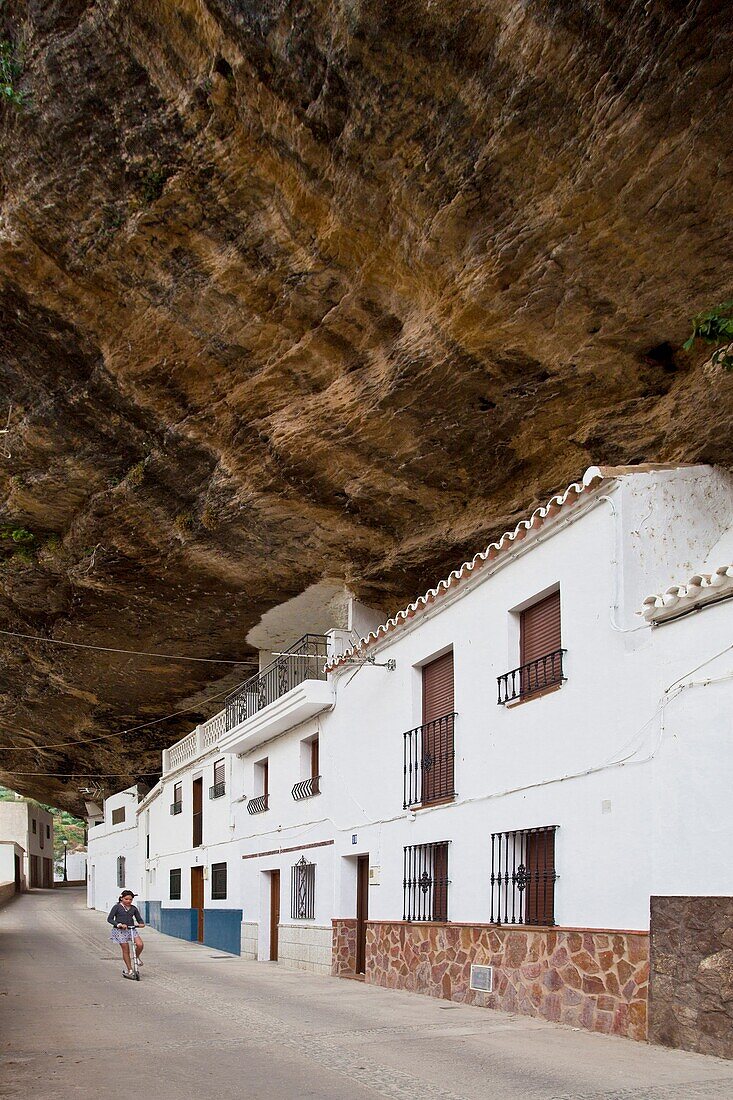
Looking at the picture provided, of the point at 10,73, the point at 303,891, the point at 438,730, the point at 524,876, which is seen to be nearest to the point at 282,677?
the point at 303,891

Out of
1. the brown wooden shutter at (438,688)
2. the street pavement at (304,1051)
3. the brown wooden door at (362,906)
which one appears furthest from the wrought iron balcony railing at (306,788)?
the brown wooden shutter at (438,688)

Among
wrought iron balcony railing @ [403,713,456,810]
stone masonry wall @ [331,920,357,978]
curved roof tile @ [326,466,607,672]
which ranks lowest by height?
stone masonry wall @ [331,920,357,978]

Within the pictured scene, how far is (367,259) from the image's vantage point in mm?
10422

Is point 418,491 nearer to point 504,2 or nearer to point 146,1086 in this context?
point 504,2

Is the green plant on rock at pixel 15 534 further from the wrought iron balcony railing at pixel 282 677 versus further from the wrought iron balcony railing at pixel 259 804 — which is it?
the wrought iron balcony railing at pixel 259 804

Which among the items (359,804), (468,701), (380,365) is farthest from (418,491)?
(359,804)

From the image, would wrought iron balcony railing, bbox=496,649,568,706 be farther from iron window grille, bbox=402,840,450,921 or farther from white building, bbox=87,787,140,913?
white building, bbox=87,787,140,913

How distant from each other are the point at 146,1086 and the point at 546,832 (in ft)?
14.7

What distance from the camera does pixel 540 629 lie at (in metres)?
10.3

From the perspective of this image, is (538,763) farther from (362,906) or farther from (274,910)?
(274,910)

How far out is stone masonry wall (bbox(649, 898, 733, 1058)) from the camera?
699 centimetres

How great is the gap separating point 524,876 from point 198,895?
1657cm

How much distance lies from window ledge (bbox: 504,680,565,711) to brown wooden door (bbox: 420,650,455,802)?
1538 millimetres

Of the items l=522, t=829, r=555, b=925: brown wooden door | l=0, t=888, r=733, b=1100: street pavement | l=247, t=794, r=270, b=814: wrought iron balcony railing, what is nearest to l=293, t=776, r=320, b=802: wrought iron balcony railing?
l=247, t=794, r=270, b=814: wrought iron balcony railing
